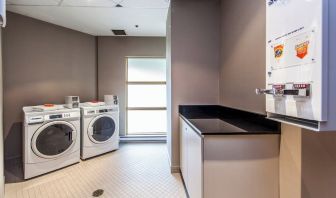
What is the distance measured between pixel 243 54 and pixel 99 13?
2499 mm

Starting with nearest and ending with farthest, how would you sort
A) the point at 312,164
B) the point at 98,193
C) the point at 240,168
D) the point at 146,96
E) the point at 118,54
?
1. the point at 312,164
2. the point at 240,168
3. the point at 98,193
4. the point at 118,54
5. the point at 146,96

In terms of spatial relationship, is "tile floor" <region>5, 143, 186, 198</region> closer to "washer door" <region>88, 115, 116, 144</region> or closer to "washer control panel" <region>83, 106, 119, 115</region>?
"washer door" <region>88, 115, 116, 144</region>

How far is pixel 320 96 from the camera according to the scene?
944 mm

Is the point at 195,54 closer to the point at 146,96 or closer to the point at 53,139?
the point at 146,96

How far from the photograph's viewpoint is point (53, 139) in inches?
125

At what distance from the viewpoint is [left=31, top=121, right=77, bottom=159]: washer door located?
2992mm

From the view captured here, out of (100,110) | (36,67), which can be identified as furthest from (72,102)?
(36,67)

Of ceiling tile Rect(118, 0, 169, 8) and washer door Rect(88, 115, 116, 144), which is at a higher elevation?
ceiling tile Rect(118, 0, 169, 8)

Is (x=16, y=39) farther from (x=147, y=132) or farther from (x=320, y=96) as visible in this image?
(x=320, y=96)

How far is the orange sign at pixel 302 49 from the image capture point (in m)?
1.01

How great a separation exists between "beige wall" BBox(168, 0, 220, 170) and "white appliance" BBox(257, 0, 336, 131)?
70.5 inches

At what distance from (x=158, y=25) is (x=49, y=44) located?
206cm

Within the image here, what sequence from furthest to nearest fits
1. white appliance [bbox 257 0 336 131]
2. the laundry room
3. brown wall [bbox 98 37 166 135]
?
brown wall [bbox 98 37 166 135]
the laundry room
white appliance [bbox 257 0 336 131]

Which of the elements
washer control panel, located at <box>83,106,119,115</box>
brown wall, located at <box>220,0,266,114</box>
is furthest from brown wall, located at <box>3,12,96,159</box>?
brown wall, located at <box>220,0,266,114</box>
